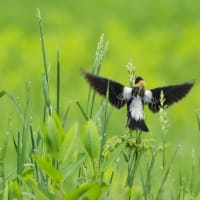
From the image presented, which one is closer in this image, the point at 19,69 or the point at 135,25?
the point at 19,69

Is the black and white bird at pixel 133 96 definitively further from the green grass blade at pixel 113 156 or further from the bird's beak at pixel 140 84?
the green grass blade at pixel 113 156

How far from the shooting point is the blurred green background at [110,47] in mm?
9836

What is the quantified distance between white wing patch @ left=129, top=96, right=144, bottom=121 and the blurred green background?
6311mm

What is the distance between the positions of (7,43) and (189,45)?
219 centimetres

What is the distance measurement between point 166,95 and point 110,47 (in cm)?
985

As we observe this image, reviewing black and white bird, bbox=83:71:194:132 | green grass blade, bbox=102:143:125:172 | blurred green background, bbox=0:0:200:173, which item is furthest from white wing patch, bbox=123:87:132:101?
blurred green background, bbox=0:0:200:173

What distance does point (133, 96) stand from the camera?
7.37 ft

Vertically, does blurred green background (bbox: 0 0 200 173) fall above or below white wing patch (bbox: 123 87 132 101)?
above

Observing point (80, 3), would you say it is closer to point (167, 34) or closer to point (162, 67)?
point (167, 34)

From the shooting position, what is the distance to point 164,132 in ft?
6.60

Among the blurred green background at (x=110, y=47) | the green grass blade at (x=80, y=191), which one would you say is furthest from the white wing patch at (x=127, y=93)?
the blurred green background at (x=110, y=47)

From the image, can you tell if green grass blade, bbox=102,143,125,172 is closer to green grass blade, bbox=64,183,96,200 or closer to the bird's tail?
green grass blade, bbox=64,183,96,200

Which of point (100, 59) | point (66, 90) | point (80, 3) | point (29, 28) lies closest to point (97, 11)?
point (80, 3)

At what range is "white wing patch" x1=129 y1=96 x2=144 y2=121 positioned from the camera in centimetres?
221
